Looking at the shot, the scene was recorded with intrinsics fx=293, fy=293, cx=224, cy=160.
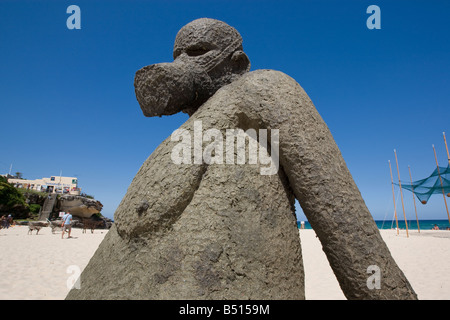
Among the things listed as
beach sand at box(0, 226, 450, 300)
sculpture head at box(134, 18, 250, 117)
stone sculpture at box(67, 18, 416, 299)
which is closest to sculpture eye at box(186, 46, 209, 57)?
sculpture head at box(134, 18, 250, 117)

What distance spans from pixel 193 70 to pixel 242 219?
40.7 inches

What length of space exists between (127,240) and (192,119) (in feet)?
2.57

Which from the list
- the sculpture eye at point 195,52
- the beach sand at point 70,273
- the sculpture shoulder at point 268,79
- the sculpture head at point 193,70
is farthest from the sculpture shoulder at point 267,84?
the beach sand at point 70,273

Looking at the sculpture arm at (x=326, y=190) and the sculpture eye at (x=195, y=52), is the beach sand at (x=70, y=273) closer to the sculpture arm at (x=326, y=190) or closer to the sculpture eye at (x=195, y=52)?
the sculpture eye at (x=195, y=52)

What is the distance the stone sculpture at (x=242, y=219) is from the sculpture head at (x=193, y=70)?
0.07 ft

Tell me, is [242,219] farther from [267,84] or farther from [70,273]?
[70,273]

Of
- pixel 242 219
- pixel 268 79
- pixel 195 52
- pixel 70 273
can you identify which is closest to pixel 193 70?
pixel 195 52

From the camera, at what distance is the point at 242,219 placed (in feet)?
4.89

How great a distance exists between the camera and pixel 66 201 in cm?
2798

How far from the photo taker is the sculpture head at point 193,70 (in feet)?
6.05

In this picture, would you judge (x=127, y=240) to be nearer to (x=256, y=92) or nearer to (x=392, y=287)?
(x=256, y=92)

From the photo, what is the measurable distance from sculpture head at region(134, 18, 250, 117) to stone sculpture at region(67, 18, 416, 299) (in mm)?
21

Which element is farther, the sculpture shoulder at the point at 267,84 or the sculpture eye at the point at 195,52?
the sculpture eye at the point at 195,52
